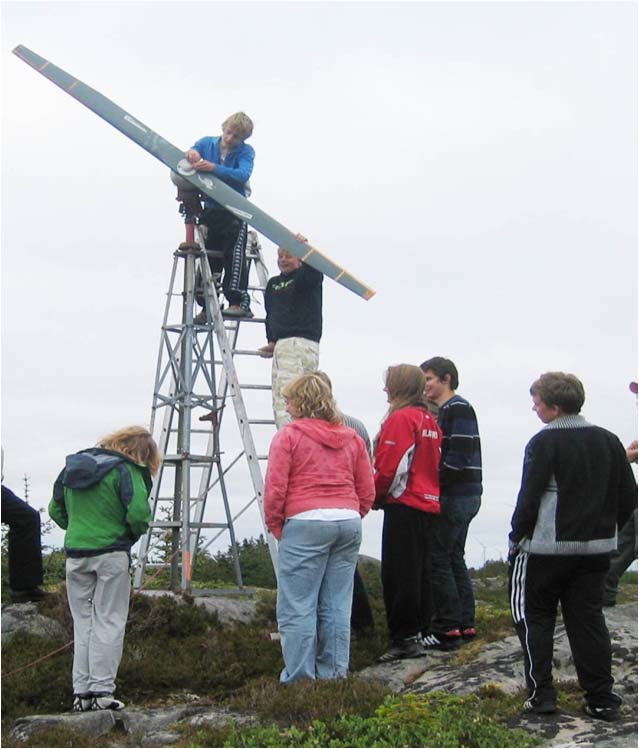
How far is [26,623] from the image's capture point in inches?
379

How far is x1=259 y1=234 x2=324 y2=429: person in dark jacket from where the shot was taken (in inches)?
398

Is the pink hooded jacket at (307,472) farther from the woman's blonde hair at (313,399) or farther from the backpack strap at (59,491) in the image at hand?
the backpack strap at (59,491)

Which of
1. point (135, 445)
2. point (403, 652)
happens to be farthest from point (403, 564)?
point (135, 445)

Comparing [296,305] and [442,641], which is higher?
[296,305]

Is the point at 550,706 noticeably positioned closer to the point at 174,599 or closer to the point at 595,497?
the point at 595,497

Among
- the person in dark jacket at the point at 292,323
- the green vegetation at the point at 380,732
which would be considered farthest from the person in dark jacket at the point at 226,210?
the green vegetation at the point at 380,732

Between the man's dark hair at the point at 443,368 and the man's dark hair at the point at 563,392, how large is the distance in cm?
198

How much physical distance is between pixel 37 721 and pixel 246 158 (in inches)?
260

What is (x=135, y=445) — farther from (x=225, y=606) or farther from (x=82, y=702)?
(x=225, y=606)

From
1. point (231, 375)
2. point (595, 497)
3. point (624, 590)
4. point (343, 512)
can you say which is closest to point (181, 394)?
point (231, 375)

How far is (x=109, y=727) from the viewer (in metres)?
7.14

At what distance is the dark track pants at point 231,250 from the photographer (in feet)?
38.4

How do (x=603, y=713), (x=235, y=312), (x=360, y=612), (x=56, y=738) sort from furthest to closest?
(x=235, y=312), (x=360, y=612), (x=603, y=713), (x=56, y=738)

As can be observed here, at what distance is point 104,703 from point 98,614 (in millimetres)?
631
